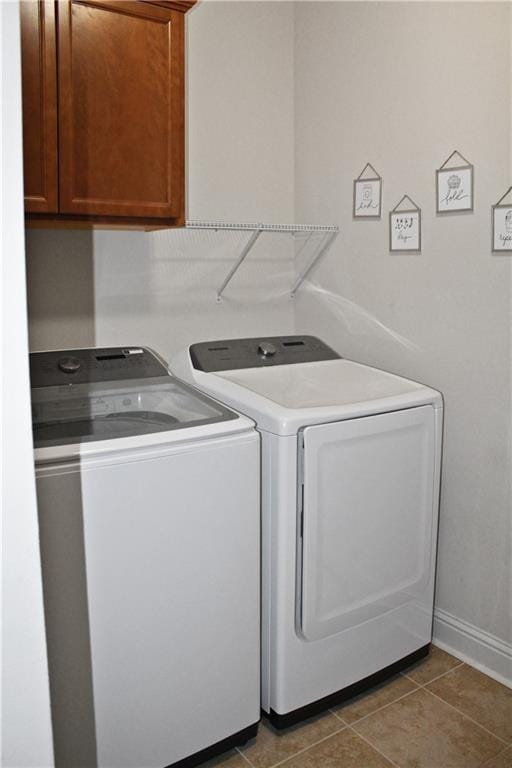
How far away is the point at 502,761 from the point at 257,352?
148 cm

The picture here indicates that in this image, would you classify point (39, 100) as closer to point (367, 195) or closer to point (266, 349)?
point (266, 349)

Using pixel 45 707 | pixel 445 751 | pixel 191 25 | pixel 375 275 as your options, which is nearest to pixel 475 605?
pixel 445 751

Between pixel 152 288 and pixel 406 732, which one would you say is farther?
pixel 152 288

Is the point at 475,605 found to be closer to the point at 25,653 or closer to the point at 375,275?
the point at 375,275

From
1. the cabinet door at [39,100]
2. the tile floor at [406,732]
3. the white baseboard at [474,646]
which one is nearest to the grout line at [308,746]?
the tile floor at [406,732]

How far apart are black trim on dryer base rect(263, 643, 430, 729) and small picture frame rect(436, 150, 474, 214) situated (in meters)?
1.49

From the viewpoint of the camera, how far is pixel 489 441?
2.22 metres

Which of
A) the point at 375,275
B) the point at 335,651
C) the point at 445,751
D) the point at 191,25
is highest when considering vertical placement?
the point at 191,25

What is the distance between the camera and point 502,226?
6.86ft

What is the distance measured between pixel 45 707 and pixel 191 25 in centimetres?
239

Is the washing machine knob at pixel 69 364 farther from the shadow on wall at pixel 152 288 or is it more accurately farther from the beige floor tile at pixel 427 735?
the beige floor tile at pixel 427 735

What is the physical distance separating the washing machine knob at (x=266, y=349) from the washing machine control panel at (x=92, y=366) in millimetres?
386

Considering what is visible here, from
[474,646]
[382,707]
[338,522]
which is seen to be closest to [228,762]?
[382,707]

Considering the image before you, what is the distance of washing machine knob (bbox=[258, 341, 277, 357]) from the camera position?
251cm
